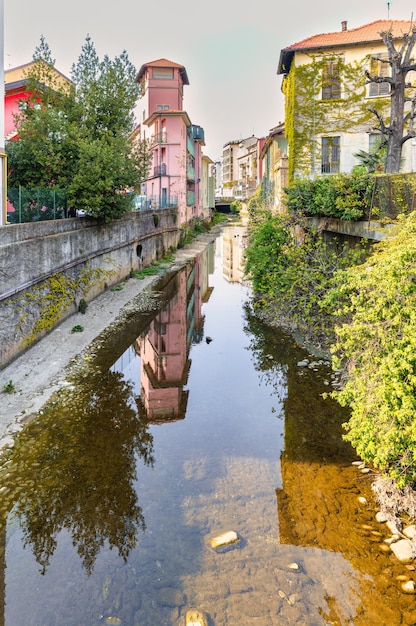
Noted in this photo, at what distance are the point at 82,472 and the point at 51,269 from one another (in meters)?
8.35

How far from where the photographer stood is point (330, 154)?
26984 millimetres

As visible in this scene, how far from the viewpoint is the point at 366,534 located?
21.2ft

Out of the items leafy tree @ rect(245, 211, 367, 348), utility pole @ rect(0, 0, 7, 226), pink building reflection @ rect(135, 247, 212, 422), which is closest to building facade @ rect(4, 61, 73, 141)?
utility pole @ rect(0, 0, 7, 226)

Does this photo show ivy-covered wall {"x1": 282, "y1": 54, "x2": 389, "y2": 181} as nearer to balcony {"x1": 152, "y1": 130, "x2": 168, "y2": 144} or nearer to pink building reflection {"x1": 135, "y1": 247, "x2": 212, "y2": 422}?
pink building reflection {"x1": 135, "y1": 247, "x2": 212, "y2": 422}

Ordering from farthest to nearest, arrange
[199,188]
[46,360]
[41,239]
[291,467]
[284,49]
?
[199,188]
[284,49]
[41,239]
[46,360]
[291,467]

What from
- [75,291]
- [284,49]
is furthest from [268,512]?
[284,49]

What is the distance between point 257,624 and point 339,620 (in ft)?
2.71

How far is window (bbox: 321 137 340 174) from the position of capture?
26.9 meters

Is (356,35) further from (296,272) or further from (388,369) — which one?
(388,369)

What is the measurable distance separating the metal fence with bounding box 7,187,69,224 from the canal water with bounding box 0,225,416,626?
5441mm

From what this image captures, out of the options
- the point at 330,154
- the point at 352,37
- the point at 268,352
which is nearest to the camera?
the point at 268,352

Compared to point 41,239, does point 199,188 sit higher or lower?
higher

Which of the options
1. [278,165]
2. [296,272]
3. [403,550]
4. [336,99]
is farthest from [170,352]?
[278,165]

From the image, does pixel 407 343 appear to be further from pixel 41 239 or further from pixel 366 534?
pixel 41 239
